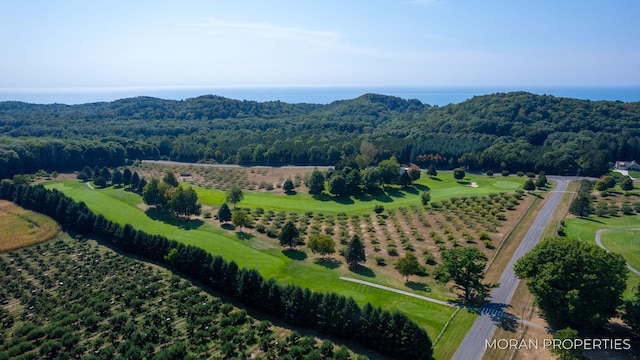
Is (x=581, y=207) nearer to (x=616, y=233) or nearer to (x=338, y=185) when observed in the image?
(x=616, y=233)

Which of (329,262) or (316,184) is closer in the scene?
(329,262)

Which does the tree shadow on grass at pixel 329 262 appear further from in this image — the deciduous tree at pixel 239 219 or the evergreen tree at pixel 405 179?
the evergreen tree at pixel 405 179

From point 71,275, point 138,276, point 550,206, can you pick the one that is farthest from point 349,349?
point 550,206

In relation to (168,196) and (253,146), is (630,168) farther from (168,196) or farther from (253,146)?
(168,196)

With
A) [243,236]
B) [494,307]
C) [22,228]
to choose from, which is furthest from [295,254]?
[22,228]

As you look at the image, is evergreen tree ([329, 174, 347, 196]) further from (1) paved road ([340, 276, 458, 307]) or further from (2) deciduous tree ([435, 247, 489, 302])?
(2) deciduous tree ([435, 247, 489, 302])

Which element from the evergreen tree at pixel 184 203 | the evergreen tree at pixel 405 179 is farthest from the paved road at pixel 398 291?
the evergreen tree at pixel 405 179
